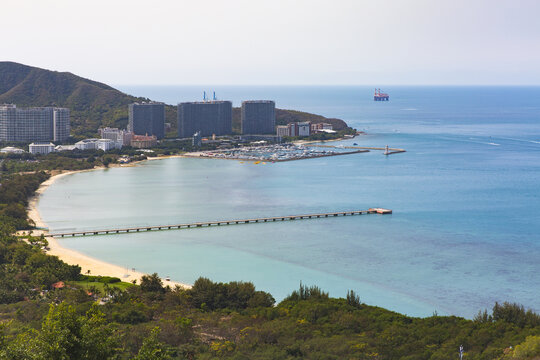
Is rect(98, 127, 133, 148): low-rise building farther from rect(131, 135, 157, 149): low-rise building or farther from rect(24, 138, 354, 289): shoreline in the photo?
rect(24, 138, 354, 289): shoreline

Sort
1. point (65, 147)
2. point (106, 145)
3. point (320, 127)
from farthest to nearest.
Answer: point (320, 127), point (106, 145), point (65, 147)

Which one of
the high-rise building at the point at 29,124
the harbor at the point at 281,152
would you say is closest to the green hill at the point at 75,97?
the high-rise building at the point at 29,124

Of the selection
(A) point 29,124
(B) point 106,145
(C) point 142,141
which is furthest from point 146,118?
(A) point 29,124

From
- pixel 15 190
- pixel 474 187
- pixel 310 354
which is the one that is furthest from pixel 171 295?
pixel 474 187

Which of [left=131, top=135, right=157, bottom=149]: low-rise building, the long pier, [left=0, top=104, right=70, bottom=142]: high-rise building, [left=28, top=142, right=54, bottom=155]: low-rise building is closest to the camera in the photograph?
the long pier

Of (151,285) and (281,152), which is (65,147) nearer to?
(281,152)

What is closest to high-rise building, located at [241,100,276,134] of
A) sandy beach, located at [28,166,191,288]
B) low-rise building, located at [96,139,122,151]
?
low-rise building, located at [96,139,122,151]

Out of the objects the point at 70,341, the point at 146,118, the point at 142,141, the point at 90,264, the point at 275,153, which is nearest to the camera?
the point at 70,341

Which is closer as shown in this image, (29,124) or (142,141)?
(142,141)

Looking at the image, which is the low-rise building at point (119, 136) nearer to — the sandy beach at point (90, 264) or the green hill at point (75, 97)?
the green hill at point (75, 97)
